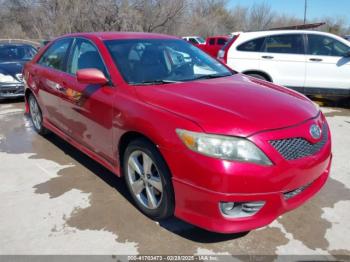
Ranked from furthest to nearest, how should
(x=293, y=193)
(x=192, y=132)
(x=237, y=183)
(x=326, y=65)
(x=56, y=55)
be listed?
(x=326, y=65)
(x=56, y=55)
(x=293, y=193)
(x=192, y=132)
(x=237, y=183)

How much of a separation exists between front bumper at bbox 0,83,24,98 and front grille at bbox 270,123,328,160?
6.84 m

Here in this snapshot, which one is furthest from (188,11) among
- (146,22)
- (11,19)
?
(11,19)

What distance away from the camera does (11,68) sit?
26.2 ft

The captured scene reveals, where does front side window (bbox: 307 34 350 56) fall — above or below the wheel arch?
above

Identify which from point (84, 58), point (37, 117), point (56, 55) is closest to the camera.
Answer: point (84, 58)

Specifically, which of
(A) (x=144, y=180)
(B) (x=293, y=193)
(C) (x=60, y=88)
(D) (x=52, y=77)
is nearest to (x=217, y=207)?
(B) (x=293, y=193)

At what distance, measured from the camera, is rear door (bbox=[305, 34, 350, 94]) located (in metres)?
7.07

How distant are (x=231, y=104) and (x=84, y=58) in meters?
1.91

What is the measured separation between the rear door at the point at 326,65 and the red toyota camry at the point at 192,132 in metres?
3.92

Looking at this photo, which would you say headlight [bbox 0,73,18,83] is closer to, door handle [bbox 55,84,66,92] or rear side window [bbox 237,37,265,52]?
door handle [bbox 55,84,66,92]

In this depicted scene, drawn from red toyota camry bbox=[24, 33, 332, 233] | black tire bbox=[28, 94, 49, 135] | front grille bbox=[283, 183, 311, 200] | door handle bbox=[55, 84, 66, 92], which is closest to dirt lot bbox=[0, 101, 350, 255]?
red toyota camry bbox=[24, 33, 332, 233]

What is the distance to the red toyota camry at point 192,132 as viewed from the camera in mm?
2438

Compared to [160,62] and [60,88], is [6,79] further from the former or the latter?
[160,62]

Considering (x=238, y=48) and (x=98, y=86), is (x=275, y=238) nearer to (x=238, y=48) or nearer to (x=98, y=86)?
(x=98, y=86)
